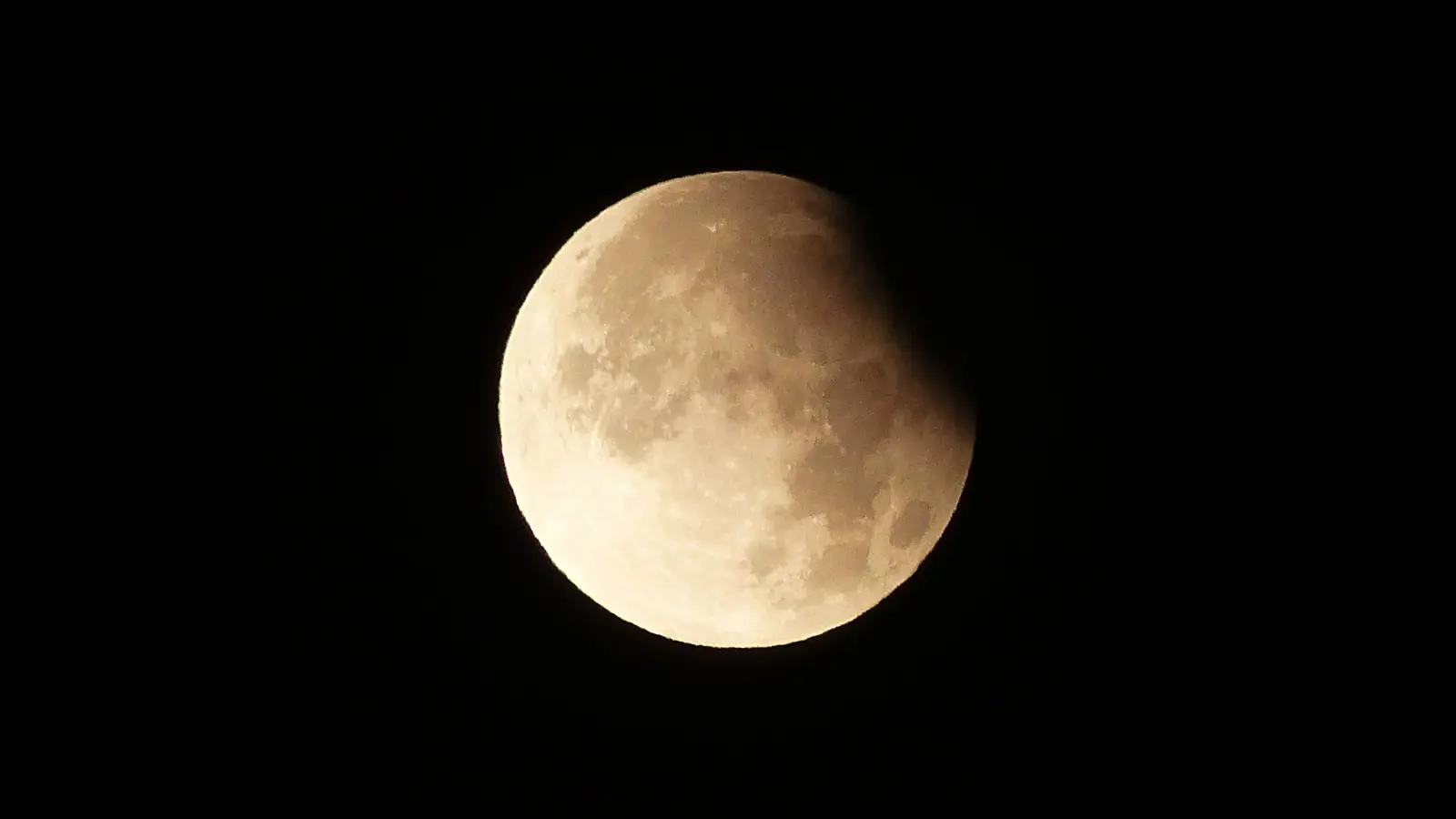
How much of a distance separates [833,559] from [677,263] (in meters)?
1.03

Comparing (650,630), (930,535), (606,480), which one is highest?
(930,535)

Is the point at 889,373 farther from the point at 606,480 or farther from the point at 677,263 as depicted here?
the point at 606,480

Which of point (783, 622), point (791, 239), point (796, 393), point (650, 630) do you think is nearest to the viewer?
point (796, 393)

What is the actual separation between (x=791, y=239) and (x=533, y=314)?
927 mm

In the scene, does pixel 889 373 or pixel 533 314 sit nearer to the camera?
pixel 889 373

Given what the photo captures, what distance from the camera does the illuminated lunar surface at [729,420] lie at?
A: 99.4 inches

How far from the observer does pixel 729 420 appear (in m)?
2.50

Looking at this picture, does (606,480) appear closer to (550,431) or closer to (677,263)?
(550,431)

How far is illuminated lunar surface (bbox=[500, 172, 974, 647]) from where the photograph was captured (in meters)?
2.53

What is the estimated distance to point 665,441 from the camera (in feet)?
8.33

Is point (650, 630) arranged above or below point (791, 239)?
below

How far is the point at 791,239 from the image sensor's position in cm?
270

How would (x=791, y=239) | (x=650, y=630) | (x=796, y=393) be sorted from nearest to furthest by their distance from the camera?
(x=796, y=393)
(x=791, y=239)
(x=650, y=630)

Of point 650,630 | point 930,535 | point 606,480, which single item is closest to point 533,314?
point 606,480
